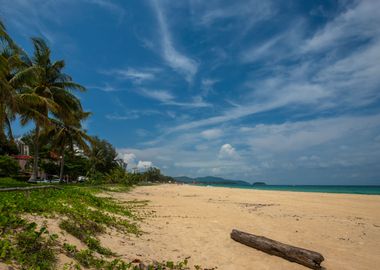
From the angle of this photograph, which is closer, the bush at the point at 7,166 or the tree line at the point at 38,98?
the tree line at the point at 38,98

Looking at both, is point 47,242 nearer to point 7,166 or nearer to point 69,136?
point 69,136

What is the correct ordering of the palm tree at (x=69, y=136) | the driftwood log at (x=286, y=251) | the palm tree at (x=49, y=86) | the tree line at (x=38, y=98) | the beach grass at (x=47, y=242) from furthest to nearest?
the palm tree at (x=69, y=136), the palm tree at (x=49, y=86), the tree line at (x=38, y=98), the driftwood log at (x=286, y=251), the beach grass at (x=47, y=242)

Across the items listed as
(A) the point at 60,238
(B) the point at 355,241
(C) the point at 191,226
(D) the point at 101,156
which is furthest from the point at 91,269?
(D) the point at 101,156

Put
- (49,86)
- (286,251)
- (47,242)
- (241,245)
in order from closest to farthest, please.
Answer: (47,242)
(286,251)
(241,245)
(49,86)

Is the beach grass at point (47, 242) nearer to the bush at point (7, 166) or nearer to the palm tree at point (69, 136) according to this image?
the palm tree at point (69, 136)

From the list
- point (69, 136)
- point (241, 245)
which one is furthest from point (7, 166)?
point (241, 245)

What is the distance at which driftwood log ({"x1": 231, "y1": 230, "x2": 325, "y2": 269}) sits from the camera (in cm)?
616

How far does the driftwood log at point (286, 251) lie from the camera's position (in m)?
6.16

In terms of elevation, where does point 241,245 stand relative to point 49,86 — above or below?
below

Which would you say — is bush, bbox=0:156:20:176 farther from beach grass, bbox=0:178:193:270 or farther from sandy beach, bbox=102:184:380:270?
beach grass, bbox=0:178:193:270

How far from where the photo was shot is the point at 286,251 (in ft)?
21.6

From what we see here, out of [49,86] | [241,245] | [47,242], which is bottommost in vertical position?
[241,245]

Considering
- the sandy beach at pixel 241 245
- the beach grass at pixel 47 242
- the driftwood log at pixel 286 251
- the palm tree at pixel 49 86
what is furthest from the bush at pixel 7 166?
the driftwood log at pixel 286 251

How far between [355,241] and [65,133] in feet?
100
